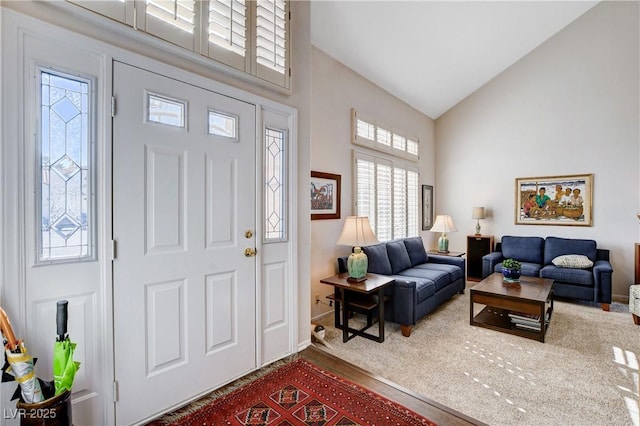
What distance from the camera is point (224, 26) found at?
2.08 m

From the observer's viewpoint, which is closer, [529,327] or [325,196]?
[529,327]

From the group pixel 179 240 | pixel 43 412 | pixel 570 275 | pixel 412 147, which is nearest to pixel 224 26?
pixel 179 240

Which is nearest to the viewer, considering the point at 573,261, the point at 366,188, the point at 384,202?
the point at 573,261

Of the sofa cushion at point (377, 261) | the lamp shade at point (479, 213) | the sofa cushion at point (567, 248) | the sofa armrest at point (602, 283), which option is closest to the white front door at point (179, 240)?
the sofa cushion at point (377, 261)

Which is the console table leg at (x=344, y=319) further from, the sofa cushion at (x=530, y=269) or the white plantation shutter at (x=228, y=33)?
the sofa cushion at (x=530, y=269)

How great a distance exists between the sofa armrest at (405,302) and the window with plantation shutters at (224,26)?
231 cm

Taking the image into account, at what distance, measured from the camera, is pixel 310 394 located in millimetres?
2057

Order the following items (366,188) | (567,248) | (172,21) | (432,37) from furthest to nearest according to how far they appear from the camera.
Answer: (567,248)
(366,188)
(432,37)
(172,21)

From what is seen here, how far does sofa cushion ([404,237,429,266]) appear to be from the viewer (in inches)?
180

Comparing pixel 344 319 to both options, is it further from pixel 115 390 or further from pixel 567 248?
pixel 567 248

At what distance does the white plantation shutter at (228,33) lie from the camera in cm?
202

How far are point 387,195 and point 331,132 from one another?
1573 mm

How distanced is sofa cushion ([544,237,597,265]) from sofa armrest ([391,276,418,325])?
3.08 meters

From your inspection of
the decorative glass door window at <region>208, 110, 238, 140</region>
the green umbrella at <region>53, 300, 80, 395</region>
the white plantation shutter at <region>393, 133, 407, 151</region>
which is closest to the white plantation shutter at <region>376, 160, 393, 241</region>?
the white plantation shutter at <region>393, 133, 407, 151</region>
